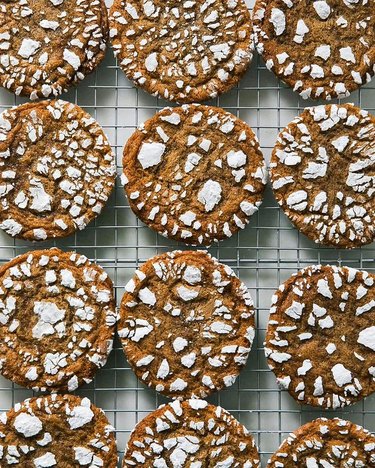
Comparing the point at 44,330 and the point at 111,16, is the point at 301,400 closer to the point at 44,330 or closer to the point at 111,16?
the point at 44,330

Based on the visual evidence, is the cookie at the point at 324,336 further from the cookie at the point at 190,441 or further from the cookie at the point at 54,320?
the cookie at the point at 54,320

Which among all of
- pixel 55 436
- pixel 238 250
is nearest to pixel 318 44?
pixel 238 250

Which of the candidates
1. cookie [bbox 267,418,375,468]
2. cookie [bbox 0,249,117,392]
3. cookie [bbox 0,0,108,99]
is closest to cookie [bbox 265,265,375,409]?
cookie [bbox 267,418,375,468]

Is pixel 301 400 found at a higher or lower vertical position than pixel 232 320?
lower

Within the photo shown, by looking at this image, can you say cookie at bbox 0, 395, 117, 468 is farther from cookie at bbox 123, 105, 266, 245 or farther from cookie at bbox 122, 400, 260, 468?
cookie at bbox 123, 105, 266, 245

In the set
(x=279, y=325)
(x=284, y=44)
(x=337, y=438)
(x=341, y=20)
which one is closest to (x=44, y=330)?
(x=279, y=325)

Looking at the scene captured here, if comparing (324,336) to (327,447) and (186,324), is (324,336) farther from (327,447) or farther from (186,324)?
(186,324)
